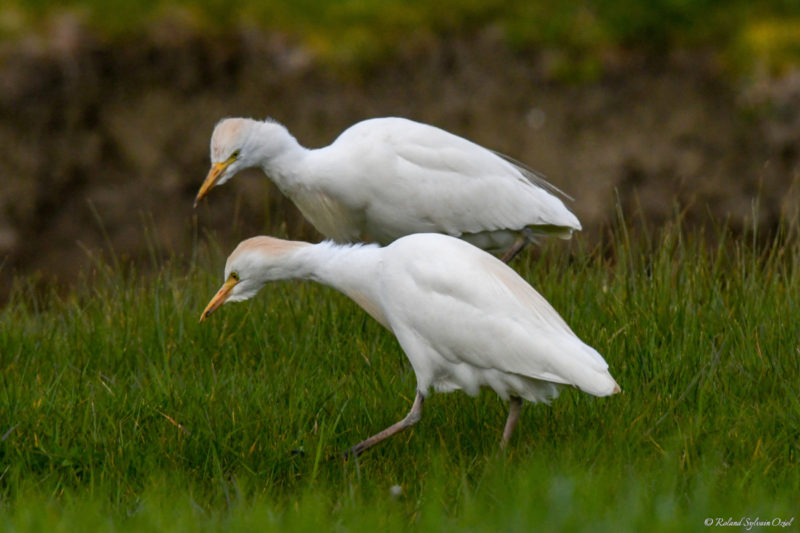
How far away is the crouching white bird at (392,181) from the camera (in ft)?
19.0

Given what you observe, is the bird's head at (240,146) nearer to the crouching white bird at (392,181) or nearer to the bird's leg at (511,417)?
the crouching white bird at (392,181)

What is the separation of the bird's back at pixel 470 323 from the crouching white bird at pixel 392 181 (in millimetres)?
1399

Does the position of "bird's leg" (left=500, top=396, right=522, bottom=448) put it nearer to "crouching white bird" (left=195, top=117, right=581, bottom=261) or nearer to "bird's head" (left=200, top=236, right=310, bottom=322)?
"bird's head" (left=200, top=236, right=310, bottom=322)

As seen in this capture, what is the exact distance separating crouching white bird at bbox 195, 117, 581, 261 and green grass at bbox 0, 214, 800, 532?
33cm

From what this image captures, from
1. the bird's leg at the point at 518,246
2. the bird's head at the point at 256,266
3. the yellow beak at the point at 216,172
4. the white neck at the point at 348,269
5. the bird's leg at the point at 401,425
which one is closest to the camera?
the bird's leg at the point at 401,425

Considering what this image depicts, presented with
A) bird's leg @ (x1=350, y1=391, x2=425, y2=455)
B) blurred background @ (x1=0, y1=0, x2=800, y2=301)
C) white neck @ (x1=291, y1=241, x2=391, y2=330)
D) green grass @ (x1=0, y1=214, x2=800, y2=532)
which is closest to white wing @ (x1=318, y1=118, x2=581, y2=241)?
green grass @ (x1=0, y1=214, x2=800, y2=532)

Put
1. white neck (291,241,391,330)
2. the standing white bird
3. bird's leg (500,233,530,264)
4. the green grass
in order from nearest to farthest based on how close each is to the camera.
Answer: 1. the green grass
2. the standing white bird
3. white neck (291,241,391,330)
4. bird's leg (500,233,530,264)

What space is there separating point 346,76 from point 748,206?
3147 mm

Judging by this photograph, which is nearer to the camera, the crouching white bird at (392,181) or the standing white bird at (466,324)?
the standing white bird at (466,324)

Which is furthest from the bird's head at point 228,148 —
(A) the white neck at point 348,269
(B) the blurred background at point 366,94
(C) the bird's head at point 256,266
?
(B) the blurred background at point 366,94

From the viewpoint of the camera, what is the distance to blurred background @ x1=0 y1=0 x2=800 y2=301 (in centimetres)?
888

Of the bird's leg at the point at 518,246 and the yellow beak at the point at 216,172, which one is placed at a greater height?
the yellow beak at the point at 216,172

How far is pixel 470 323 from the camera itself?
4289mm

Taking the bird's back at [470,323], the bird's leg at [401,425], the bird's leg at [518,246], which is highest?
the bird's back at [470,323]
